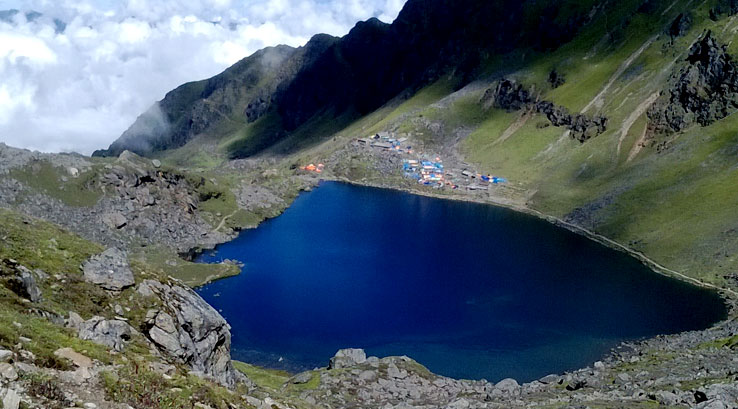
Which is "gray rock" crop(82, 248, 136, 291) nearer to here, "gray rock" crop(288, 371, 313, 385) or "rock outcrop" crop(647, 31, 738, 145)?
"gray rock" crop(288, 371, 313, 385)

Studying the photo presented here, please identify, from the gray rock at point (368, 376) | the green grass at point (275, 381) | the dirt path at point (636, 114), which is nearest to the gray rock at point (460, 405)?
the gray rock at point (368, 376)

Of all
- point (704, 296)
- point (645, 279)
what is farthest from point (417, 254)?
point (704, 296)

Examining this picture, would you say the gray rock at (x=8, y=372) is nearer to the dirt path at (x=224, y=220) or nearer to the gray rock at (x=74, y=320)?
the gray rock at (x=74, y=320)

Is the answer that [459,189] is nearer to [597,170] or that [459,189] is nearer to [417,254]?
[597,170]

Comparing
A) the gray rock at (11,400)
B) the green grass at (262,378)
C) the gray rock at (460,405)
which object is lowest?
the gray rock at (11,400)

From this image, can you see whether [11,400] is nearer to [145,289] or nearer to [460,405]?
[145,289]

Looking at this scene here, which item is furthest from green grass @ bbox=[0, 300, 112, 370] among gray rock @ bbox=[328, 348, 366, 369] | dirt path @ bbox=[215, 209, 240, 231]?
dirt path @ bbox=[215, 209, 240, 231]
